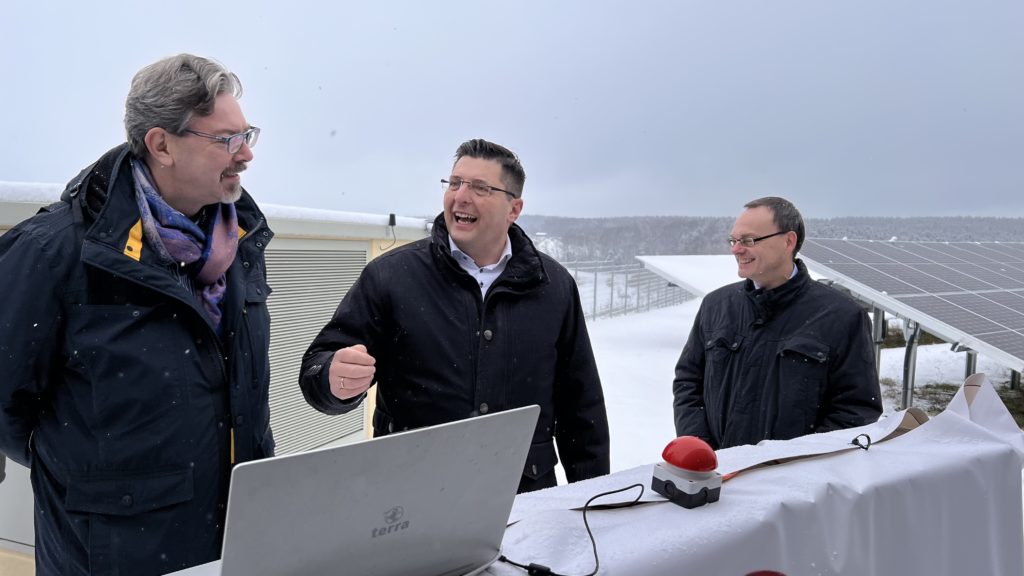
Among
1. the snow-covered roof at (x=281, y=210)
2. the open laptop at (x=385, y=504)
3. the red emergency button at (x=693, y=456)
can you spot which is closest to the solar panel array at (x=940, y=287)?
the snow-covered roof at (x=281, y=210)

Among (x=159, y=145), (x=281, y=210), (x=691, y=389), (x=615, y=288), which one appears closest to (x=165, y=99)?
(x=159, y=145)

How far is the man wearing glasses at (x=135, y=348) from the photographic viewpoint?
1.70 m

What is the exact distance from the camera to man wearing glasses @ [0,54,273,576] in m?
1.70

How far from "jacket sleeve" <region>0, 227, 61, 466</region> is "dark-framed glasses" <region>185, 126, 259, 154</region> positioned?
19.6 inches

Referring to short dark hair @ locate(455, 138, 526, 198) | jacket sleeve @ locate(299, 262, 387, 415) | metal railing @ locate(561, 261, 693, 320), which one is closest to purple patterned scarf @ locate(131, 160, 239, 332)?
jacket sleeve @ locate(299, 262, 387, 415)

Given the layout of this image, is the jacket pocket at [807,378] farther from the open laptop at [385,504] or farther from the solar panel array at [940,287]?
the solar panel array at [940,287]

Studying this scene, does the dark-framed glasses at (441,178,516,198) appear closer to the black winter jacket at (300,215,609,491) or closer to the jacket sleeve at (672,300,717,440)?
the black winter jacket at (300,215,609,491)

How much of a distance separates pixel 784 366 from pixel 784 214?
2.46 feet

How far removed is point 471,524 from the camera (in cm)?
113

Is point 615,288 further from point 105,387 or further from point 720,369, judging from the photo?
point 105,387

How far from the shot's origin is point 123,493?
173 cm

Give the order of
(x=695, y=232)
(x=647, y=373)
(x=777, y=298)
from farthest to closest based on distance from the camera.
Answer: (x=695, y=232) < (x=647, y=373) < (x=777, y=298)

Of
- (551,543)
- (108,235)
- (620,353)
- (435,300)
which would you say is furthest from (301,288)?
(620,353)

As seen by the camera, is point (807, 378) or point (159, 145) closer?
point (159, 145)
